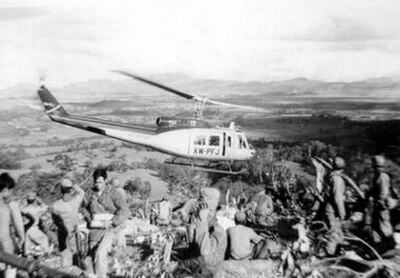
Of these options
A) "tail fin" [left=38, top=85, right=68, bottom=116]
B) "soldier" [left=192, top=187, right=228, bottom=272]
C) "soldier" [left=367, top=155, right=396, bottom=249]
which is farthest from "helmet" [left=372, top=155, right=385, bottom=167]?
"tail fin" [left=38, top=85, right=68, bottom=116]

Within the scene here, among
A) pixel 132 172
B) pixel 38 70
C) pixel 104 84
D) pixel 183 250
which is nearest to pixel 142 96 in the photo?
pixel 104 84

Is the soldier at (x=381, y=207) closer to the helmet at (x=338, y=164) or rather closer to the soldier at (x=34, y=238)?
the helmet at (x=338, y=164)

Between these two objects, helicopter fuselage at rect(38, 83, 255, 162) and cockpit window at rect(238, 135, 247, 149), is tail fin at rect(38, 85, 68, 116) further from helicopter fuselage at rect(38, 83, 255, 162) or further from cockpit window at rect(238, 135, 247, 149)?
cockpit window at rect(238, 135, 247, 149)

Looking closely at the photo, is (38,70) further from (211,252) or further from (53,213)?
(211,252)

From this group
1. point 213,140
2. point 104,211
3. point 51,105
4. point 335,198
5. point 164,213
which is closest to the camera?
point 335,198

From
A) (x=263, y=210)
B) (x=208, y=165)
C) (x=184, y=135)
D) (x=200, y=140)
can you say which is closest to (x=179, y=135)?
(x=184, y=135)

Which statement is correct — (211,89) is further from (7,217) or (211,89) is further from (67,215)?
(7,217)

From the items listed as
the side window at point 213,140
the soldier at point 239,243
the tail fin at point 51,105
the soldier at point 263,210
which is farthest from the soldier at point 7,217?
the tail fin at point 51,105
